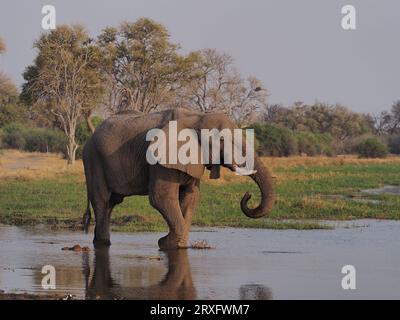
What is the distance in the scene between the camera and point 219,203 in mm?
22391

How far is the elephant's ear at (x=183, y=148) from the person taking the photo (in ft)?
46.9

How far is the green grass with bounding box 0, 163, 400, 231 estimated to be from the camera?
61.3 feet

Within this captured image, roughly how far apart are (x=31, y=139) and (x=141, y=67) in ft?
72.0

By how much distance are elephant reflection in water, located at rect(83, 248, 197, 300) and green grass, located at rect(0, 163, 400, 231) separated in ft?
16.5

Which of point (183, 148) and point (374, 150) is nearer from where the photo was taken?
point (183, 148)

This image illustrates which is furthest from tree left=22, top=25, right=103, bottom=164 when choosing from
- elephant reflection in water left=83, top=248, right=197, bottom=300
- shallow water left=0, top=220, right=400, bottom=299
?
elephant reflection in water left=83, top=248, right=197, bottom=300

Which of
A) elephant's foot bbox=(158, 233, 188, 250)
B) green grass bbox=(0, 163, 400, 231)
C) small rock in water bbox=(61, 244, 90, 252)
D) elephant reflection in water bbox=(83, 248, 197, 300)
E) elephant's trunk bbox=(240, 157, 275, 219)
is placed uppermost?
elephant's trunk bbox=(240, 157, 275, 219)

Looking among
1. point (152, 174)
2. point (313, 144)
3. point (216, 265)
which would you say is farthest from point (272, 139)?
point (216, 265)

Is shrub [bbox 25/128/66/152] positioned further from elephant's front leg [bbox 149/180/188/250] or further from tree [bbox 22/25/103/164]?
elephant's front leg [bbox 149/180/188/250]

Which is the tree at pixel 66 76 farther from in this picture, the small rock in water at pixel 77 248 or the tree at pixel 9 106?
the small rock in water at pixel 77 248

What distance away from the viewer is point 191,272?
12047mm

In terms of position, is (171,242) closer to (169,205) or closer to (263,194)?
(169,205)
